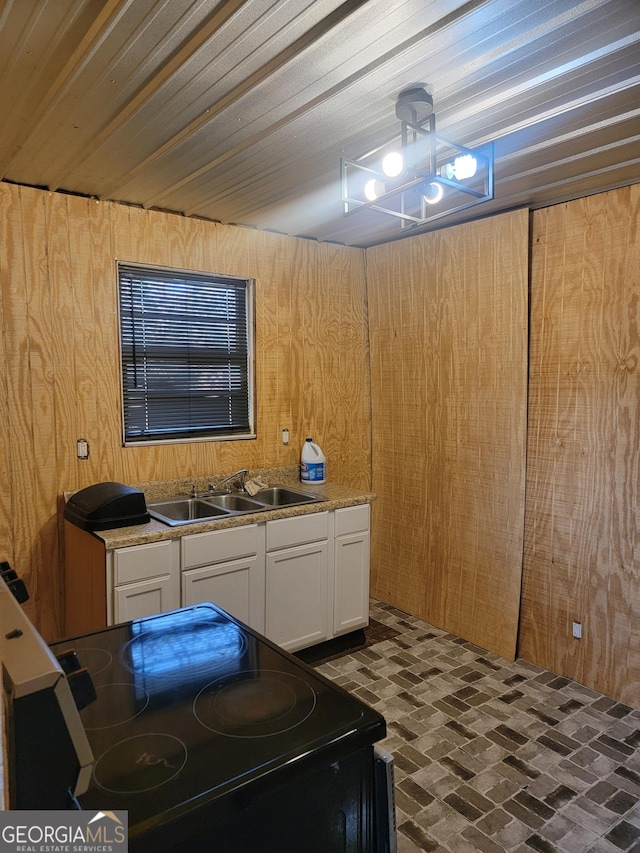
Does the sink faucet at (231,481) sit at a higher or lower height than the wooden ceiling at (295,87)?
lower

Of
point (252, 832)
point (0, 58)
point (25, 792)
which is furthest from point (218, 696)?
point (0, 58)

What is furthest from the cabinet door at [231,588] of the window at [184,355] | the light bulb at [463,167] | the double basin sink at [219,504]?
the light bulb at [463,167]

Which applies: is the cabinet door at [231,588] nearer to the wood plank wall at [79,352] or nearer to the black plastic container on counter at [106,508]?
the black plastic container on counter at [106,508]

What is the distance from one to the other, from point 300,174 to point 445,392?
1.58 m

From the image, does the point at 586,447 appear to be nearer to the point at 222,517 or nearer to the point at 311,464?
the point at 311,464

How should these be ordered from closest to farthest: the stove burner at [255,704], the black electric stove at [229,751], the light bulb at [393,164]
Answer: the black electric stove at [229,751] < the stove burner at [255,704] < the light bulb at [393,164]

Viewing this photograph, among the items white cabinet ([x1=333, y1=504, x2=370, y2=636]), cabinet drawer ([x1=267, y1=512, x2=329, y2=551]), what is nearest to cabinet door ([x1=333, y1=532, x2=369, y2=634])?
white cabinet ([x1=333, y1=504, x2=370, y2=636])

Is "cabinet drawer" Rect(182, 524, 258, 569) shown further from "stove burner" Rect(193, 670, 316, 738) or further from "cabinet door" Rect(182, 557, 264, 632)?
"stove burner" Rect(193, 670, 316, 738)

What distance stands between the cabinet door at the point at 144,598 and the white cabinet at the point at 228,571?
0.22ft

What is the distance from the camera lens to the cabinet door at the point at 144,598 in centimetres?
235

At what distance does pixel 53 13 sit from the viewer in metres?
1.46

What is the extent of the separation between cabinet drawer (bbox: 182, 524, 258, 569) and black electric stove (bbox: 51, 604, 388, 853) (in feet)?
4.22

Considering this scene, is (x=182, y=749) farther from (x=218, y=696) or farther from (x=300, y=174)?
(x=300, y=174)

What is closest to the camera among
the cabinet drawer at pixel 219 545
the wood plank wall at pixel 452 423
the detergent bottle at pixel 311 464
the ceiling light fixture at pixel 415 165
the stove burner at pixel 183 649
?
the stove burner at pixel 183 649
